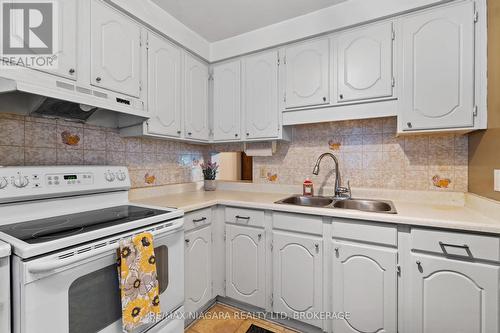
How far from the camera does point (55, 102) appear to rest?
1.22 m

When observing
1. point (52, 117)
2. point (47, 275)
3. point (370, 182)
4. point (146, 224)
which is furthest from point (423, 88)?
point (52, 117)

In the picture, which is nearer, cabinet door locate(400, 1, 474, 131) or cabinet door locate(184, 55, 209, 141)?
cabinet door locate(400, 1, 474, 131)

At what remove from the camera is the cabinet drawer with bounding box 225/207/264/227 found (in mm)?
1733

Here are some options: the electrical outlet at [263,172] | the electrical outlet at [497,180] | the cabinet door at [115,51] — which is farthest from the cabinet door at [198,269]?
the electrical outlet at [497,180]

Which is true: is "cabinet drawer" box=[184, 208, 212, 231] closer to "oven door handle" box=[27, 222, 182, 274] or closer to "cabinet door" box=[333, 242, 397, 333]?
"oven door handle" box=[27, 222, 182, 274]

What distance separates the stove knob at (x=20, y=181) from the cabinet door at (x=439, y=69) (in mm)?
2238

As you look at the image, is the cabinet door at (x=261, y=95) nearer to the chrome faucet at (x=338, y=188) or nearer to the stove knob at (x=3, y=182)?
the chrome faucet at (x=338, y=188)

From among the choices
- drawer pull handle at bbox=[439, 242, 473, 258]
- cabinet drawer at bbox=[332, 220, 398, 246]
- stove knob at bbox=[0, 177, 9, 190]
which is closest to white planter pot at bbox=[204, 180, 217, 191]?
cabinet drawer at bbox=[332, 220, 398, 246]

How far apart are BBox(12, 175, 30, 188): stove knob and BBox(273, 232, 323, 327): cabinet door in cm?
146

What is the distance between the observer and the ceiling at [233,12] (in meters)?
1.74

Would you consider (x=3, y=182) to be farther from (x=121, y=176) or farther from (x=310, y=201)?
(x=310, y=201)

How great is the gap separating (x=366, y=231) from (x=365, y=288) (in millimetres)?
349

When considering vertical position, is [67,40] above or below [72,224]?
above

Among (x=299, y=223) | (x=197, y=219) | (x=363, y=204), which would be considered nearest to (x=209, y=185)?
(x=197, y=219)
